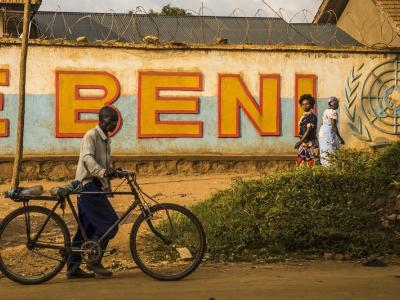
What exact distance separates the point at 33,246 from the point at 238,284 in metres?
1.80

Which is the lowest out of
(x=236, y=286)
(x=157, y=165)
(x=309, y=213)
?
(x=236, y=286)

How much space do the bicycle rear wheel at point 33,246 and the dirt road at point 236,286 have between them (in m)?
0.11

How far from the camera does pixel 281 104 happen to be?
15.0 meters

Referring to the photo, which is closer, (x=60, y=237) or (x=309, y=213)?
(x=60, y=237)

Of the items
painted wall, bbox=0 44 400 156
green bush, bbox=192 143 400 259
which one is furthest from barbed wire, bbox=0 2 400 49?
green bush, bbox=192 143 400 259

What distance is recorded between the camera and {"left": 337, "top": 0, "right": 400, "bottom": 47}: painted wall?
19.8 m

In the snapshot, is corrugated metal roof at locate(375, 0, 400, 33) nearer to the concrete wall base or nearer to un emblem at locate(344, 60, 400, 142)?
un emblem at locate(344, 60, 400, 142)

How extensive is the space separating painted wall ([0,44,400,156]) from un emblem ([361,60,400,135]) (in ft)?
0.33

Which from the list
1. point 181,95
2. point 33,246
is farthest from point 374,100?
point 33,246

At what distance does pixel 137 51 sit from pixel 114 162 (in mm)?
2145

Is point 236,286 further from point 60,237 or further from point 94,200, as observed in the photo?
point 60,237

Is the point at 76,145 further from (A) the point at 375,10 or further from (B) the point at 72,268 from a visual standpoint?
(A) the point at 375,10

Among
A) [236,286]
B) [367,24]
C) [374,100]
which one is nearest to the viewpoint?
[236,286]

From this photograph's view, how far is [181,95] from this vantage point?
1469 centimetres
